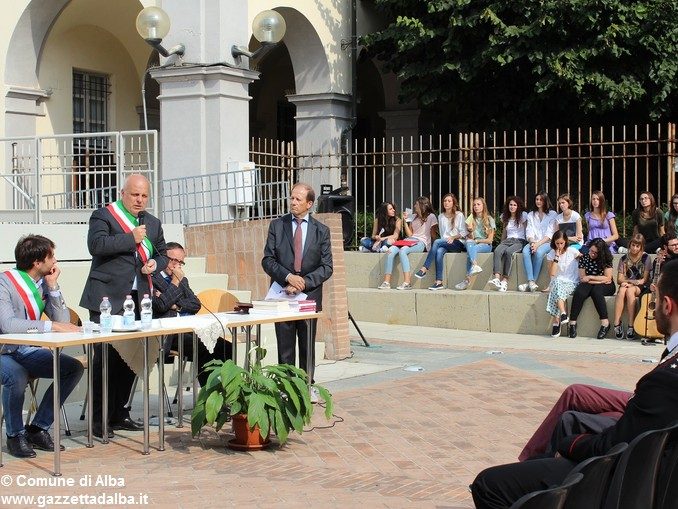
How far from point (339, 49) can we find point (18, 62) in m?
5.73

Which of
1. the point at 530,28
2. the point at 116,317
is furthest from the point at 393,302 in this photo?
the point at 116,317

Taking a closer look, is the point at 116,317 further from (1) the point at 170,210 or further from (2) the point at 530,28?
(2) the point at 530,28

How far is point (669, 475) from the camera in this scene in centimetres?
388

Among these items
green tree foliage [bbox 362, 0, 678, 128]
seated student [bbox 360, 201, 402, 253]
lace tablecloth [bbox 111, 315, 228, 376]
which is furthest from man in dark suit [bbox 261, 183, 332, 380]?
green tree foliage [bbox 362, 0, 678, 128]

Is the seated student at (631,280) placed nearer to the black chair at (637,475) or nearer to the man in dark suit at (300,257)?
the man in dark suit at (300,257)

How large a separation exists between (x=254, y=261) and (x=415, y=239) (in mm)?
4219

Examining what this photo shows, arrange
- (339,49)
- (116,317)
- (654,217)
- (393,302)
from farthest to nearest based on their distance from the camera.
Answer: (339,49)
(393,302)
(654,217)
(116,317)

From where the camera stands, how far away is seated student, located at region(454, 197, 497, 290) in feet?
50.6

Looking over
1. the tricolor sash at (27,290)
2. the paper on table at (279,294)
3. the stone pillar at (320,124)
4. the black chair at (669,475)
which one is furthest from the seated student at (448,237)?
the black chair at (669,475)

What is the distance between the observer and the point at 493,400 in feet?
30.4

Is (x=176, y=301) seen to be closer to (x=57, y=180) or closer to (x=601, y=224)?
(x=601, y=224)

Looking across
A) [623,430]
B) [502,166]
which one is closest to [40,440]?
[623,430]

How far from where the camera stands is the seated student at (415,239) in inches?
627

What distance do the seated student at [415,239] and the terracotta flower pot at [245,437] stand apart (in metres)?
8.80
